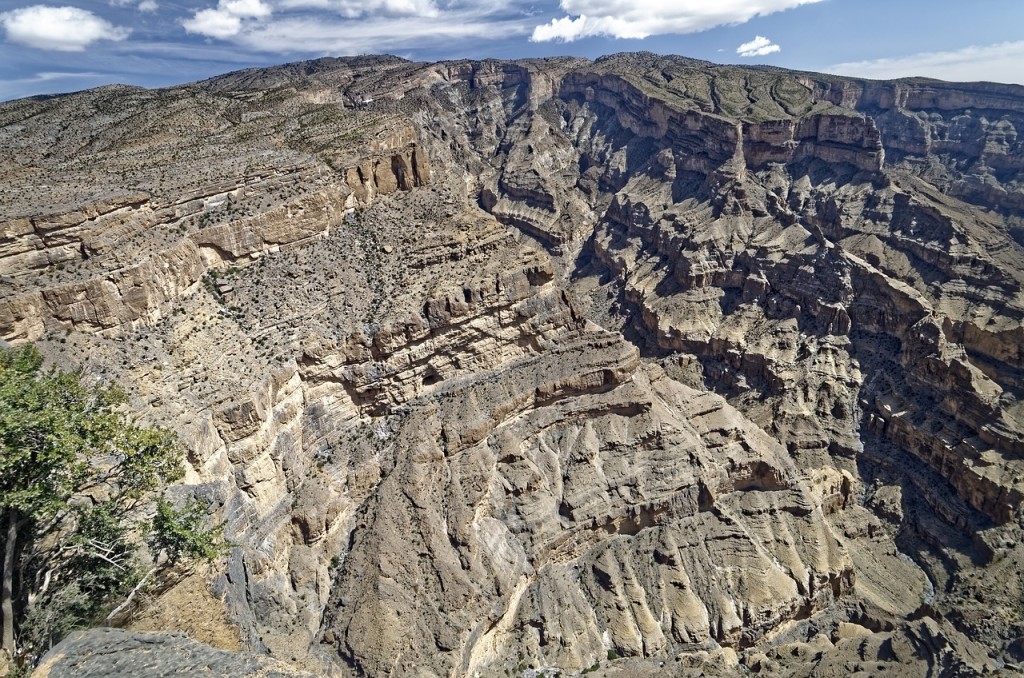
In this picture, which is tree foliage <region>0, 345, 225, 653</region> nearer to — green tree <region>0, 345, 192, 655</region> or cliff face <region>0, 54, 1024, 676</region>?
green tree <region>0, 345, 192, 655</region>

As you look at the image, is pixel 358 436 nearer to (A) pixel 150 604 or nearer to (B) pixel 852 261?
(A) pixel 150 604

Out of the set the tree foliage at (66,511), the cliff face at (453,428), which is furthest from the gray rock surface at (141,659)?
the cliff face at (453,428)

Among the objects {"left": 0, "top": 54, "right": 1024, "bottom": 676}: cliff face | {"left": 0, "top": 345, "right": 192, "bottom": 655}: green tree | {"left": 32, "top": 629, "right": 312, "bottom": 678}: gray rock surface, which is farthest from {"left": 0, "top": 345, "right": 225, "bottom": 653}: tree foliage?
{"left": 0, "top": 54, "right": 1024, "bottom": 676}: cliff face

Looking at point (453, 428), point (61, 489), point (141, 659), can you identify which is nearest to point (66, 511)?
point (61, 489)

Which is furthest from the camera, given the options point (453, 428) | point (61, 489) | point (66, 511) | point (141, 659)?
point (453, 428)

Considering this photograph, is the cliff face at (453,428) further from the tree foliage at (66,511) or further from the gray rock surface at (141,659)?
the gray rock surface at (141,659)

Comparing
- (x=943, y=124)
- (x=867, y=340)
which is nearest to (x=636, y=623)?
(x=867, y=340)

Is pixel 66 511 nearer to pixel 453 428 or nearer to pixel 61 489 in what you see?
pixel 61 489
